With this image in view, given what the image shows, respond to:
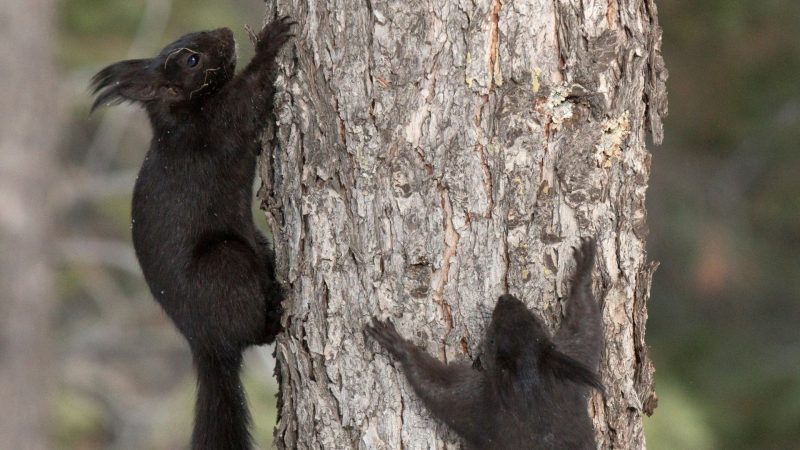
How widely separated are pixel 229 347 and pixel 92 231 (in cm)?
828

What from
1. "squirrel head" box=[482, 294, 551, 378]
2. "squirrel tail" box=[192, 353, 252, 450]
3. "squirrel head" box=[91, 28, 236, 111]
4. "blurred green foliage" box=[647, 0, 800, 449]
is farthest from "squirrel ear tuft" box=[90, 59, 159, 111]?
"blurred green foliage" box=[647, 0, 800, 449]

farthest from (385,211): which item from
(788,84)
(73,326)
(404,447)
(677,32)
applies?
(73,326)

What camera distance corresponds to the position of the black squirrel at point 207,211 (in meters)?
3.04

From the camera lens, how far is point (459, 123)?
236 cm

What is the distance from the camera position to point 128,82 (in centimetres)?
333

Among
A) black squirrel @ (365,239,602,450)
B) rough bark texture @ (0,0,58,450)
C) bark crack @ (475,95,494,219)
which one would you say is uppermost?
rough bark texture @ (0,0,58,450)

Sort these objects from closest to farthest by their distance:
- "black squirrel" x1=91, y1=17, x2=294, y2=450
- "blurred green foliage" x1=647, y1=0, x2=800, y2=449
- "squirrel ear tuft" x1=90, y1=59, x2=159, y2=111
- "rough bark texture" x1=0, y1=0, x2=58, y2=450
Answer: "black squirrel" x1=91, y1=17, x2=294, y2=450 < "squirrel ear tuft" x1=90, y1=59, x2=159, y2=111 < "rough bark texture" x1=0, y1=0, x2=58, y2=450 < "blurred green foliage" x1=647, y1=0, x2=800, y2=449

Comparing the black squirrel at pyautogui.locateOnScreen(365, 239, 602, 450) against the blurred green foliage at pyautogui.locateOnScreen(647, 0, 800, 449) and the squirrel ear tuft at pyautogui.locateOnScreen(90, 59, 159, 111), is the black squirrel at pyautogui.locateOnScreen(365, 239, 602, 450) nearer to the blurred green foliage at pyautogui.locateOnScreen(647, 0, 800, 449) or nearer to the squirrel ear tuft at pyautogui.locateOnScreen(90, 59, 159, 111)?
the squirrel ear tuft at pyautogui.locateOnScreen(90, 59, 159, 111)

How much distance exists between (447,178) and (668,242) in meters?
5.85

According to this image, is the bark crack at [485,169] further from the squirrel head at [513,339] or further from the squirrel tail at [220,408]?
the squirrel tail at [220,408]

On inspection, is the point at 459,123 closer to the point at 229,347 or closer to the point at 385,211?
the point at 385,211

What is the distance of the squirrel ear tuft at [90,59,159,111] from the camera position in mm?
3312

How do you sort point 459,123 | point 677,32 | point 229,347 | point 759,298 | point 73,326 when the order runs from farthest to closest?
point 73,326
point 759,298
point 677,32
point 229,347
point 459,123

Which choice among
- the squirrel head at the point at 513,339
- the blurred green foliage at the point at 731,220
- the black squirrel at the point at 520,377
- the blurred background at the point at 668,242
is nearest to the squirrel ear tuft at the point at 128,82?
the black squirrel at the point at 520,377
